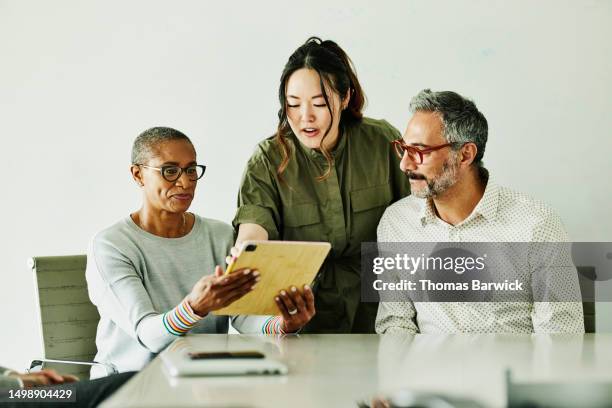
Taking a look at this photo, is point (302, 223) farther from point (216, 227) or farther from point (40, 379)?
point (40, 379)

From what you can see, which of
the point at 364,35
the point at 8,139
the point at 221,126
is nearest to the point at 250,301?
the point at 221,126

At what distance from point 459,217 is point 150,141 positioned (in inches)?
36.7

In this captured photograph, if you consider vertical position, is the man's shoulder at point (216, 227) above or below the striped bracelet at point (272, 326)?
above

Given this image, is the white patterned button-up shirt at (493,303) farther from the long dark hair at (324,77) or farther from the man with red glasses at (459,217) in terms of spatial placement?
the long dark hair at (324,77)

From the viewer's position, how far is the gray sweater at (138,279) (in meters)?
2.14

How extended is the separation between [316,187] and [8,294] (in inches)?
56.0

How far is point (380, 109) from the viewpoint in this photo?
3078mm

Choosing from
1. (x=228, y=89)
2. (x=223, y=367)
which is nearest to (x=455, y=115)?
(x=228, y=89)

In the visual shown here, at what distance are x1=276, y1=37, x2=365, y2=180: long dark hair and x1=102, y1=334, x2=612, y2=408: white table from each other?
2.41 ft

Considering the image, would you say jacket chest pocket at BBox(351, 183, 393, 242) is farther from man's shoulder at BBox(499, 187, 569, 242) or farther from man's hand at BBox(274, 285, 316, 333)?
Answer: man's hand at BBox(274, 285, 316, 333)

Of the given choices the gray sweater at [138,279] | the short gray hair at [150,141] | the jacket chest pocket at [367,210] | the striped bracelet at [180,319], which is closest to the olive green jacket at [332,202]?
the jacket chest pocket at [367,210]

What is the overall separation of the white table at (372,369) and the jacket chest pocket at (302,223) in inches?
22.7

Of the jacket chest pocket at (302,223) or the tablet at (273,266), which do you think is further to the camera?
the jacket chest pocket at (302,223)

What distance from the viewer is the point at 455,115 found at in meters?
2.44
